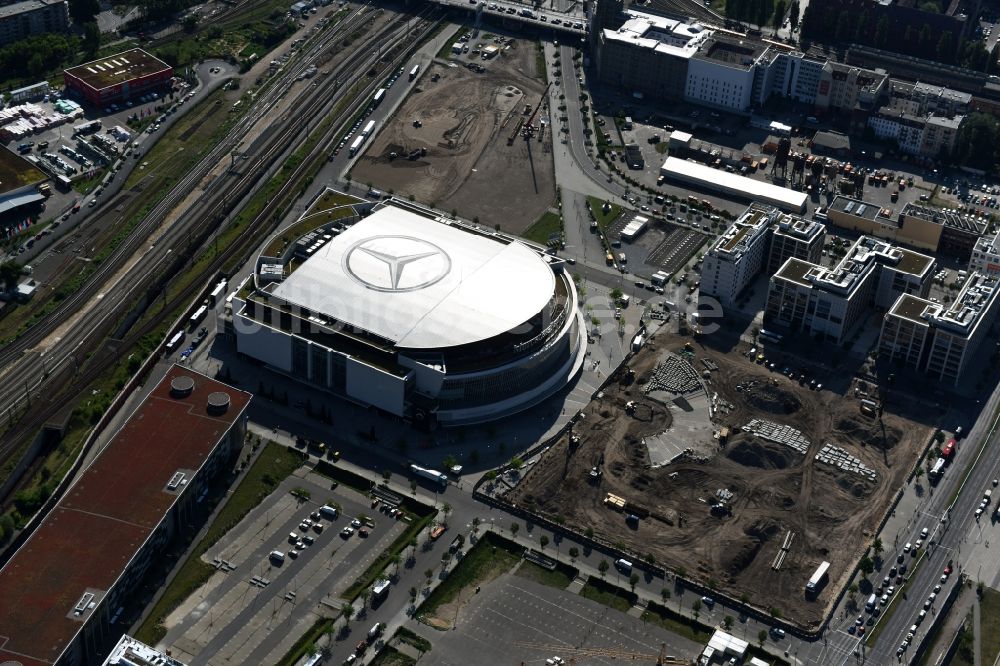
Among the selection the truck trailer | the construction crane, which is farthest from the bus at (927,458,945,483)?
the truck trailer

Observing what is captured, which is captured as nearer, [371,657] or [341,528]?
[371,657]

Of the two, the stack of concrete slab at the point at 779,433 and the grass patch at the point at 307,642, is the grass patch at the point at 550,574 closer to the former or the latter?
the grass patch at the point at 307,642

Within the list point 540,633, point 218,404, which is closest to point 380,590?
point 540,633

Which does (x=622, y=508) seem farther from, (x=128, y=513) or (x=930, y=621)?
(x=128, y=513)

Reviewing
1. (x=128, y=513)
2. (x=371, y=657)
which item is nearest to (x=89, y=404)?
(x=128, y=513)

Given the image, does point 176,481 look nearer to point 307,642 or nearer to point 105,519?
point 105,519

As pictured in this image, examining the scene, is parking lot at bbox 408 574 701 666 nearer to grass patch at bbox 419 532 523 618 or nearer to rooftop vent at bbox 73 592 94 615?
grass patch at bbox 419 532 523 618
